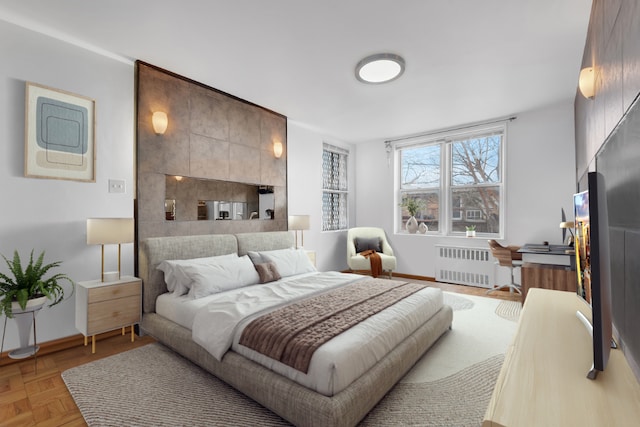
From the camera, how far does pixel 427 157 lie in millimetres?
5664

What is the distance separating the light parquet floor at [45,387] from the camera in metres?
1.78

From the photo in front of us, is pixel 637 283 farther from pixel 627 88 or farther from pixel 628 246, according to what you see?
pixel 627 88

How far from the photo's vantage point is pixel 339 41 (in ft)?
8.80

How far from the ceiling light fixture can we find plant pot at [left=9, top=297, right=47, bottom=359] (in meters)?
3.53

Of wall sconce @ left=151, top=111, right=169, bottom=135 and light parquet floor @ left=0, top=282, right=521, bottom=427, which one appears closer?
light parquet floor @ left=0, top=282, right=521, bottom=427

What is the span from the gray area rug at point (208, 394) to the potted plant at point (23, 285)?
63cm

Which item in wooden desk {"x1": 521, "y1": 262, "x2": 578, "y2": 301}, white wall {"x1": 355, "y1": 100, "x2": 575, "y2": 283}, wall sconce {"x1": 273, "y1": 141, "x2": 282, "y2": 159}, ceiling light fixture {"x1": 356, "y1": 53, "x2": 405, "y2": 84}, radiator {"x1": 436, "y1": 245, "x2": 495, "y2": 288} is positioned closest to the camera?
ceiling light fixture {"x1": 356, "y1": 53, "x2": 405, "y2": 84}

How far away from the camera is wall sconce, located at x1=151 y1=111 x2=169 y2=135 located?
3.19m

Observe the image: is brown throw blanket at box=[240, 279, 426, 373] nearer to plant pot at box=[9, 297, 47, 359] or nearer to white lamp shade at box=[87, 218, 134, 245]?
white lamp shade at box=[87, 218, 134, 245]

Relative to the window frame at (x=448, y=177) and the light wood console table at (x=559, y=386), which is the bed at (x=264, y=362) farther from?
the window frame at (x=448, y=177)

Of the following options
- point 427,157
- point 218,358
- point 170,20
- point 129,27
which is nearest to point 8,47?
point 129,27

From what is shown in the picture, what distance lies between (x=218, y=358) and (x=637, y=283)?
2127 millimetres

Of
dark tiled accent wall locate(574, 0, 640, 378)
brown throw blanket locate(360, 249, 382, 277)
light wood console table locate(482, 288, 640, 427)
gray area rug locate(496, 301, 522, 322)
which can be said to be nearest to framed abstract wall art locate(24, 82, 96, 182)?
light wood console table locate(482, 288, 640, 427)

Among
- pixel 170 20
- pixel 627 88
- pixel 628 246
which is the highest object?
pixel 170 20
